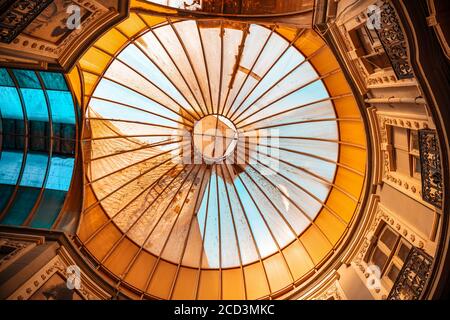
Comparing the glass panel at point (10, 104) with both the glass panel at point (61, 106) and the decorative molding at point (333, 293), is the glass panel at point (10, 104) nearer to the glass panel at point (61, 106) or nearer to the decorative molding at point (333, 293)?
the glass panel at point (61, 106)

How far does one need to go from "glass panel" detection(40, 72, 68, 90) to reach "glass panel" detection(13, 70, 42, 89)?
0.73 feet

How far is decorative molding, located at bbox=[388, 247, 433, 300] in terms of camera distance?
7.11m

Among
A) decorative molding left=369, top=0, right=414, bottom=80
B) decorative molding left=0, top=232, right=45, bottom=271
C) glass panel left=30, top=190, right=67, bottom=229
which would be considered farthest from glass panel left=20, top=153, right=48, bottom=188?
decorative molding left=369, top=0, right=414, bottom=80

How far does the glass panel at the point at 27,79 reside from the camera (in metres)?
9.98

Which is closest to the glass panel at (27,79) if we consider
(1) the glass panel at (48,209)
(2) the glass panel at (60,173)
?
(2) the glass panel at (60,173)

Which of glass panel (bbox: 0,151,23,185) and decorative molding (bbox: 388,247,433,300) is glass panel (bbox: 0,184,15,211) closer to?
glass panel (bbox: 0,151,23,185)

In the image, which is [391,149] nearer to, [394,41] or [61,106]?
[394,41]

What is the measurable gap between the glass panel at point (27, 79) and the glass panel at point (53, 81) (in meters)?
0.22

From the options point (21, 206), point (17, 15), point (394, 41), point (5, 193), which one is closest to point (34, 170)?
point (5, 193)

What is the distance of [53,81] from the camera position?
1034cm

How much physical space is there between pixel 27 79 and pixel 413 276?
1149 centimetres

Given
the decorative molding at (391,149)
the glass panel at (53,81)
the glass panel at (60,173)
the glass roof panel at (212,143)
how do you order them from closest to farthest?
the decorative molding at (391,149) → the glass panel at (53,81) → the glass panel at (60,173) → the glass roof panel at (212,143)

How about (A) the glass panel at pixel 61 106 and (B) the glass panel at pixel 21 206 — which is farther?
(A) the glass panel at pixel 61 106
